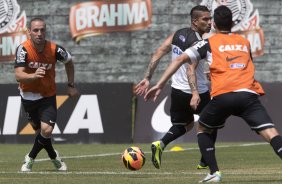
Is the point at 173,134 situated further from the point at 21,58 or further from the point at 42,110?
the point at 21,58

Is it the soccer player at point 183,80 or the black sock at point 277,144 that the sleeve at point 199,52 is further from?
the soccer player at point 183,80

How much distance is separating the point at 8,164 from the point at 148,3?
13390mm

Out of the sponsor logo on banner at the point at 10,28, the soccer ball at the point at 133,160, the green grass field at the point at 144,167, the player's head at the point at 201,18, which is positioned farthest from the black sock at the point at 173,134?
the sponsor logo on banner at the point at 10,28

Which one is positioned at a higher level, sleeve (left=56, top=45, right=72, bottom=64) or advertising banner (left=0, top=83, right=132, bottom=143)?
sleeve (left=56, top=45, right=72, bottom=64)

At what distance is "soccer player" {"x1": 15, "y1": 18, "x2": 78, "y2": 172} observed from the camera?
13727mm

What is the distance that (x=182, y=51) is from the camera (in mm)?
13867

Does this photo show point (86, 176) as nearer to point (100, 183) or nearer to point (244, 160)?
point (100, 183)

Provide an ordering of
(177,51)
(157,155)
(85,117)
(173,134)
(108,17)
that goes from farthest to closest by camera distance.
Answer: (108,17) < (85,117) < (173,134) < (177,51) < (157,155)

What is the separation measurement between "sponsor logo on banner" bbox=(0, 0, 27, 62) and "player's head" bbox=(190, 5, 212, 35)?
16.0m

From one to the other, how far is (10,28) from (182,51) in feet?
52.7

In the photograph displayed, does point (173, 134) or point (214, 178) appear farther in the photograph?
point (173, 134)

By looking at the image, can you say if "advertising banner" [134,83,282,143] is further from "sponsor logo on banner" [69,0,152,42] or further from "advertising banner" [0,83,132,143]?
"sponsor logo on banner" [69,0,152,42]

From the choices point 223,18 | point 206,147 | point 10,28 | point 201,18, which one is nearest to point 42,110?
point 201,18

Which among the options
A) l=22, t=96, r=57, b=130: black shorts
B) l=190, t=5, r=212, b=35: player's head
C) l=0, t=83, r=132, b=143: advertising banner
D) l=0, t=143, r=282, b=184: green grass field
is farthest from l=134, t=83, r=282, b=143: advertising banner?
l=190, t=5, r=212, b=35: player's head
